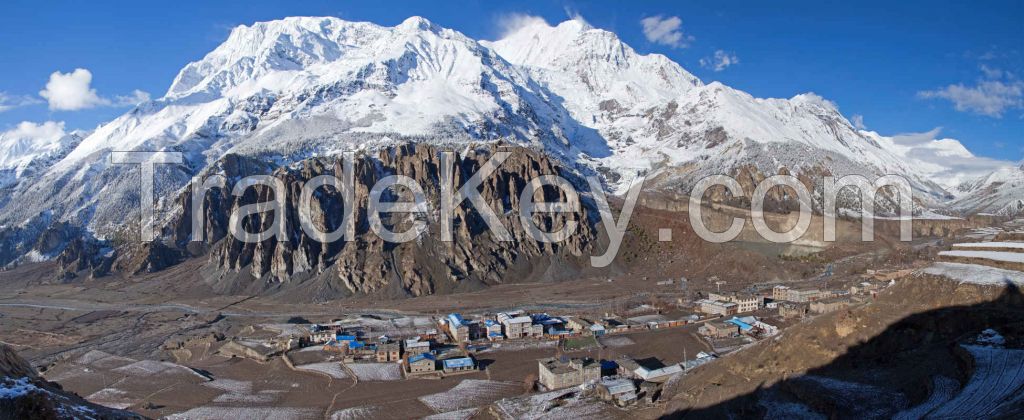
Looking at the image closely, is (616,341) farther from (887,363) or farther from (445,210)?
(445,210)

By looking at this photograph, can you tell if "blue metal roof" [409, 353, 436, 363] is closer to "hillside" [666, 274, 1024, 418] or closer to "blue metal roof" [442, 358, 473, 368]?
"blue metal roof" [442, 358, 473, 368]

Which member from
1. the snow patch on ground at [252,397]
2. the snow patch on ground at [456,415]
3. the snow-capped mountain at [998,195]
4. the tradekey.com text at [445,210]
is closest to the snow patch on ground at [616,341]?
the snow patch on ground at [456,415]

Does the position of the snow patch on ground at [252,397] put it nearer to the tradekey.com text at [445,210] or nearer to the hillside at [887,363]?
the hillside at [887,363]

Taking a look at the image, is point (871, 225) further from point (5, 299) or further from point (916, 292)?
point (5, 299)

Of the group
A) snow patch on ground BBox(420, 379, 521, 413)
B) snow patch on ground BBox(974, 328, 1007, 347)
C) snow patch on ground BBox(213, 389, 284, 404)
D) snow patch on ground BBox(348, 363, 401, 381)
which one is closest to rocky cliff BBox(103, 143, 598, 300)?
snow patch on ground BBox(348, 363, 401, 381)

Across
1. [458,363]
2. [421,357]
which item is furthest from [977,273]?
[421,357]

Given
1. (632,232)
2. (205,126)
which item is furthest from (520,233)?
(205,126)
